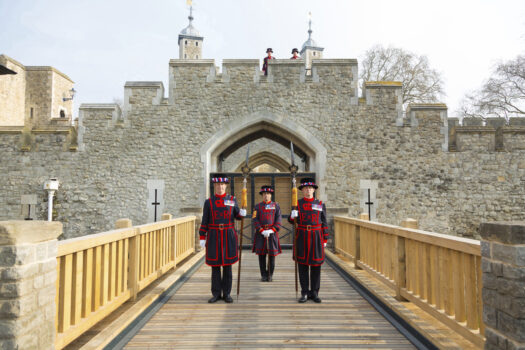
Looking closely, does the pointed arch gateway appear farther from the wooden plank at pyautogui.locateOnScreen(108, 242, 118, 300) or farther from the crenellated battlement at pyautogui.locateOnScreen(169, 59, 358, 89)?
the wooden plank at pyautogui.locateOnScreen(108, 242, 118, 300)

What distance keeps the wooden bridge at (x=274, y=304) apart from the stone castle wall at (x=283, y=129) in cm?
494

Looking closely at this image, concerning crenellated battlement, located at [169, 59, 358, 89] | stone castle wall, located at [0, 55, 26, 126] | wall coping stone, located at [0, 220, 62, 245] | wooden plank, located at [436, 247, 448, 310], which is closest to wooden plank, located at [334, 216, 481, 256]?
wooden plank, located at [436, 247, 448, 310]

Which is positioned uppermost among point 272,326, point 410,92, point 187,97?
point 410,92

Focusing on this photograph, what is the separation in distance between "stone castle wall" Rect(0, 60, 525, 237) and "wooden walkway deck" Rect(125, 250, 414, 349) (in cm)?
552

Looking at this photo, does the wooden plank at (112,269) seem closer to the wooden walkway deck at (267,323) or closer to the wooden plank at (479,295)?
the wooden walkway deck at (267,323)

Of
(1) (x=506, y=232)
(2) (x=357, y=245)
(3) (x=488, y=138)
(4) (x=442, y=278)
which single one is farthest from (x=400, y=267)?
(3) (x=488, y=138)

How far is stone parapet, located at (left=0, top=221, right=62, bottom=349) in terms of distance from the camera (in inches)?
88.2

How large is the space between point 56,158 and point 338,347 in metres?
9.80

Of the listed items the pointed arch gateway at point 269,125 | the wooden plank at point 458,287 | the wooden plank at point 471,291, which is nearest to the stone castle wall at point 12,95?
the pointed arch gateway at point 269,125

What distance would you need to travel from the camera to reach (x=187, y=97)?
10.6m

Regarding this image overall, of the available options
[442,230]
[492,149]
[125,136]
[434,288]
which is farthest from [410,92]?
[434,288]

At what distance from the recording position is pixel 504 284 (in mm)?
2402

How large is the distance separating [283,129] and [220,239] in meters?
6.58

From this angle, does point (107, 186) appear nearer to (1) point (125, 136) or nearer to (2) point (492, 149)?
(1) point (125, 136)
